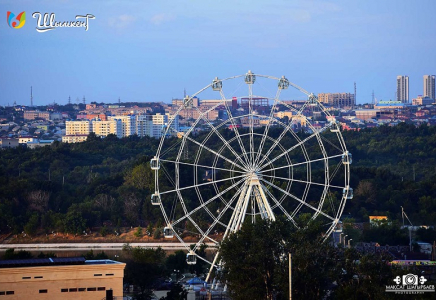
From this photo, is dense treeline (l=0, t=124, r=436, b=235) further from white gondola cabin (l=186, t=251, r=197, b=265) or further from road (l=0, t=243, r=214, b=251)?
white gondola cabin (l=186, t=251, r=197, b=265)

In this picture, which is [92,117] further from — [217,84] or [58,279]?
[58,279]

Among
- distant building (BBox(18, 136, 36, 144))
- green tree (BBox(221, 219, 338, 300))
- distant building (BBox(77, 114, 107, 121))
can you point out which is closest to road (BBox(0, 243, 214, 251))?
green tree (BBox(221, 219, 338, 300))

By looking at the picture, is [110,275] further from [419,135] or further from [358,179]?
[419,135]

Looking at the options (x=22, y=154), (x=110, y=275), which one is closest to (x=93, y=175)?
(x=22, y=154)

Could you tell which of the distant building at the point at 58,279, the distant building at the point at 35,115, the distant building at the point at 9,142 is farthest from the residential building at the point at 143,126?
the distant building at the point at 58,279

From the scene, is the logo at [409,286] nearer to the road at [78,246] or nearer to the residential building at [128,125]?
the road at [78,246]

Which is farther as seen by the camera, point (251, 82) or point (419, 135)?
point (419, 135)
